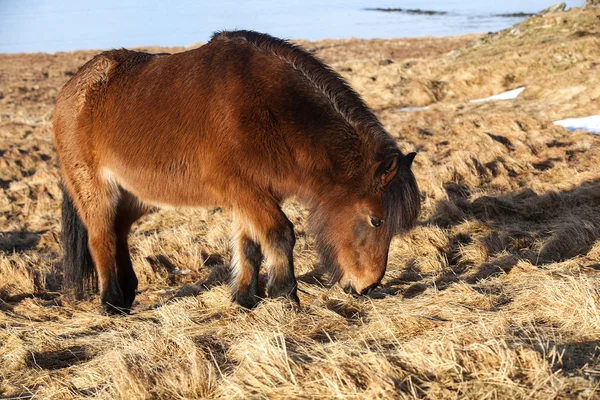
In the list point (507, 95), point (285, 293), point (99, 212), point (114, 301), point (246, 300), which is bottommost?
point (114, 301)

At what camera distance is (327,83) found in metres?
4.85

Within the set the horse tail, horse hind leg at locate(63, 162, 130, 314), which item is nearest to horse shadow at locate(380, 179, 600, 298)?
horse hind leg at locate(63, 162, 130, 314)

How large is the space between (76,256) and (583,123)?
30.8 ft

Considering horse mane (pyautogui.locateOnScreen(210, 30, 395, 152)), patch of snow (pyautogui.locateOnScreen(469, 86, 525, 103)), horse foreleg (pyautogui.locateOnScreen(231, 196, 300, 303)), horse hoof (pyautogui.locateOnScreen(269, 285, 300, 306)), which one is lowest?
horse hoof (pyautogui.locateOnScreen(269, 285, 300, 306))

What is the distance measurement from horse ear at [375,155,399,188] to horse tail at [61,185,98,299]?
9.66 ft

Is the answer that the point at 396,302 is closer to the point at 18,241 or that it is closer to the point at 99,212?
the point at 99,212

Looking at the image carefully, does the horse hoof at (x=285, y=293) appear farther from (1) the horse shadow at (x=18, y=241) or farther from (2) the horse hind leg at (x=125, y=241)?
(1) the horse shadow at (x=18, y=241)

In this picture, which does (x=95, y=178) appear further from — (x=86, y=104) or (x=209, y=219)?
(x=209, y=219)

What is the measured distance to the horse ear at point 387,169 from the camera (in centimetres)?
431

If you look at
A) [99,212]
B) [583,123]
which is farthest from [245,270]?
[583,123]

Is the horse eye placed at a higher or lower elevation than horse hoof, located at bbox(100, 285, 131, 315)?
higher

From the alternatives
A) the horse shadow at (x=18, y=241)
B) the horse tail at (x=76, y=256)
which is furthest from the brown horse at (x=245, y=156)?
the horse shadow at (x=18, y=241)

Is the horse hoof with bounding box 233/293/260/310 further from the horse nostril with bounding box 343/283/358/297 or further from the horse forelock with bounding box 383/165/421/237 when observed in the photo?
the horse forelock with bounding box 383/165/421/237

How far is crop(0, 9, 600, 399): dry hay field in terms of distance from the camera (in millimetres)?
2891
